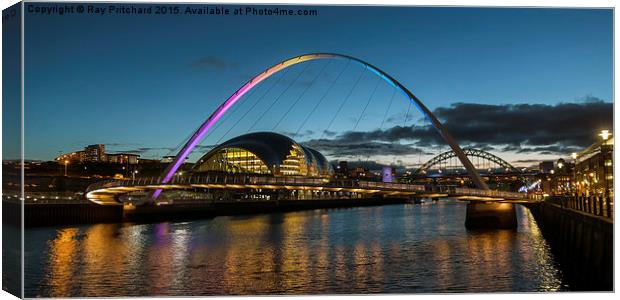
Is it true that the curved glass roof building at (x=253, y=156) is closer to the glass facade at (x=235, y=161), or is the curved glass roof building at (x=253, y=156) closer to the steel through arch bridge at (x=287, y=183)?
the glass facade at (x=235, y=161)

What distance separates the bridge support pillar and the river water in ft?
6.84

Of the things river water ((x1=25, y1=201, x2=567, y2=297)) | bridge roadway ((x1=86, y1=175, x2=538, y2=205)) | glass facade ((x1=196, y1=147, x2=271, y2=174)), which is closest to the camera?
river water ((x1=25, y1=201, x2=567, y2=297))

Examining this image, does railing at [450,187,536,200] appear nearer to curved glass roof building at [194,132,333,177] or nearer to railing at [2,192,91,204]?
railing at [2,192,91,204]

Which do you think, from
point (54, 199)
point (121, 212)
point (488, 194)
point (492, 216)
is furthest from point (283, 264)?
point (54, 199)

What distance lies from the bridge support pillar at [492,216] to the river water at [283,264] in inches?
82.0

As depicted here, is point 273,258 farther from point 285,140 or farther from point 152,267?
point 285,140

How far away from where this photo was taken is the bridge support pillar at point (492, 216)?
154 ft

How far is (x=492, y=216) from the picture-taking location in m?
47.2

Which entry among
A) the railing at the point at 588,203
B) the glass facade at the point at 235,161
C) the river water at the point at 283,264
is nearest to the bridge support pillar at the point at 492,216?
the river water at the point at 283,264

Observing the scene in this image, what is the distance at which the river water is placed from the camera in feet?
75.5

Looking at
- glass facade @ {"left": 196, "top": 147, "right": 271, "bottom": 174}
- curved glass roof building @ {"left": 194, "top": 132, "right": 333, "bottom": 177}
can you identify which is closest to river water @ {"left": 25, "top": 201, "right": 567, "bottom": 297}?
curved glass roof building @ {"left": 194, "top": 132, "right": 333, "bottom": 177}

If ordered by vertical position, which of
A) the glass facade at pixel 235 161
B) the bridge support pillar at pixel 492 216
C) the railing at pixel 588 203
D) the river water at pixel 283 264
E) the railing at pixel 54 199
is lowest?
the river water at pixel 283 264

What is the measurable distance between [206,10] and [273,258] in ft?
54.3

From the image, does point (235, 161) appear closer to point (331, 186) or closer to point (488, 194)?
point (488, 194)
